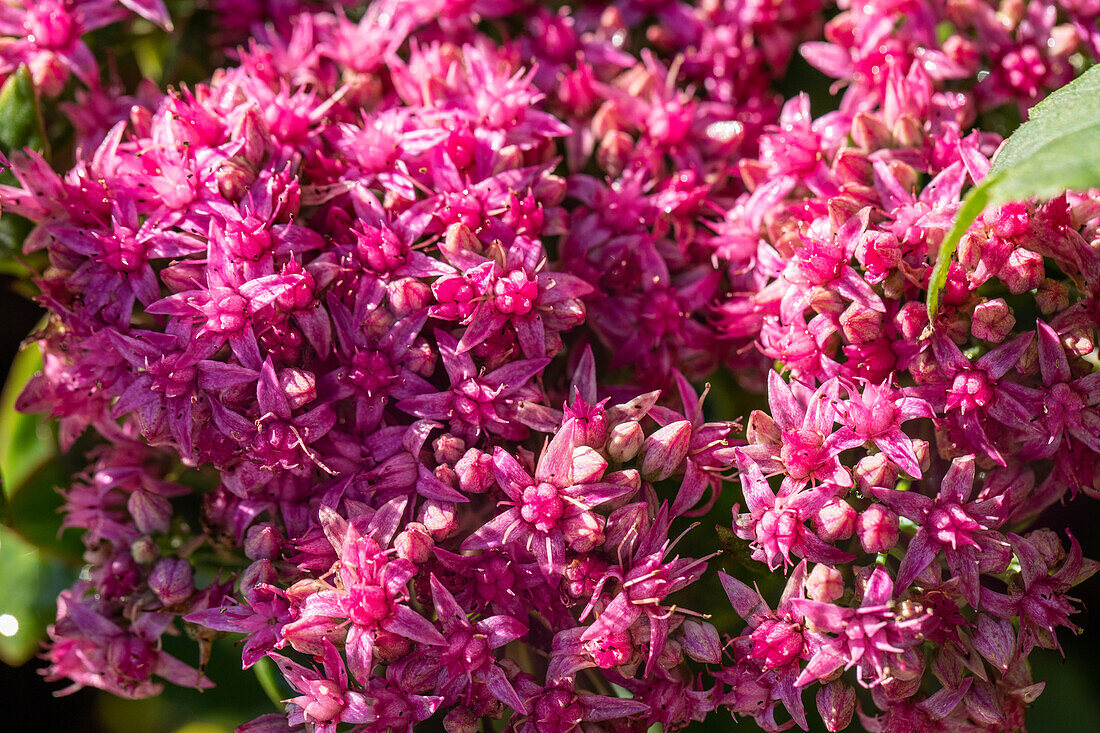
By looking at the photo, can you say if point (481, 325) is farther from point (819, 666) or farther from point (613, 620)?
point (819, 666)

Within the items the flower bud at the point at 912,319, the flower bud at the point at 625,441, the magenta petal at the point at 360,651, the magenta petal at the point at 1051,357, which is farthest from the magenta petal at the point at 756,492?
the magenta petal at the point at 360,651

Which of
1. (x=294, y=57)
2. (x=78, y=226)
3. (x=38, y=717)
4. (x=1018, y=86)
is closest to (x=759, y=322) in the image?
(x=1018, y=86)

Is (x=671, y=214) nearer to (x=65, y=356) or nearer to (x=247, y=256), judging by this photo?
(x=247, y=256)

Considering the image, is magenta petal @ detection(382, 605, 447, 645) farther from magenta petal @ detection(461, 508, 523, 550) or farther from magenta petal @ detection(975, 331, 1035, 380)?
magenta petal @ detection(975, 331, 1035, 380)

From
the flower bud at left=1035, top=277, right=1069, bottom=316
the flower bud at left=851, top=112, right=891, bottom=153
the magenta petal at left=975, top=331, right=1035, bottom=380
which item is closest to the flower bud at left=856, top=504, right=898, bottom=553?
A: the magenta petal at left=975, top=331, right=1035, bottom=380

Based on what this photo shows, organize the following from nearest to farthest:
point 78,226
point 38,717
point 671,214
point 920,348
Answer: point 920,348 < point 78,226 < point 671,214 < point 38,717
